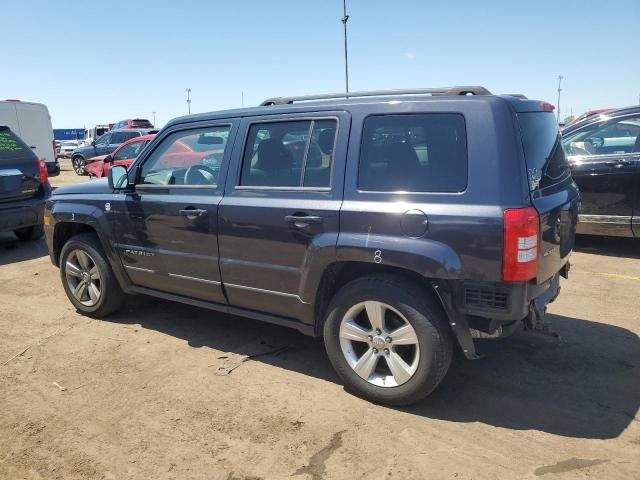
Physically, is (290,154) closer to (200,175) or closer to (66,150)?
(200,175)

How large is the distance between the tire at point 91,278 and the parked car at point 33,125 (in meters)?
12.0

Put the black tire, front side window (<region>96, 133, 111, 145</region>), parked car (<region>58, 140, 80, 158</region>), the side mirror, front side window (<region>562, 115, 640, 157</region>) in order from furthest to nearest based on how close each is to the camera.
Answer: parked car (<region>58, 140, 80, 158</region>), front side window (<region>96, 133, 111, 145</region>), the black tire, front side window (<region>562, 115, 640, 157</region>), the side mirror

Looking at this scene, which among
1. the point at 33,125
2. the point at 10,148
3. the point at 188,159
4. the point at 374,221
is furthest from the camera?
the point at 33,125

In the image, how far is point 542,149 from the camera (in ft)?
10.1

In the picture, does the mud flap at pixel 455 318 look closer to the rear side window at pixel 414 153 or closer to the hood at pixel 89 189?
the rear side window at pixel 414 153

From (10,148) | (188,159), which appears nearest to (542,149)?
(188,159)

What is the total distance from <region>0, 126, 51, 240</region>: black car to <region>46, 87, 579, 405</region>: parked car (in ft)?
13.5

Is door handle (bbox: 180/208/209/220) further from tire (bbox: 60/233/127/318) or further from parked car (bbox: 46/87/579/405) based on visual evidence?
Result: tire (bbox: 60/233/127/318)

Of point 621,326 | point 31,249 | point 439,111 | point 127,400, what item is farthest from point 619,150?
point 31,249

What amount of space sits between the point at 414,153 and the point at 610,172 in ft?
14.5

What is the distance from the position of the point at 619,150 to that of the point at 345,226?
4938mm

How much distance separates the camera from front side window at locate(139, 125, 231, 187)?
3.87 metres

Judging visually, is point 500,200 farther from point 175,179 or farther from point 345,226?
point 175,179

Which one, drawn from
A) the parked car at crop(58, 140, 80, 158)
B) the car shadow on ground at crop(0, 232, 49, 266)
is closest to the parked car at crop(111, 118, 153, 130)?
the parked car at crop(58, 140, 80, 158)
